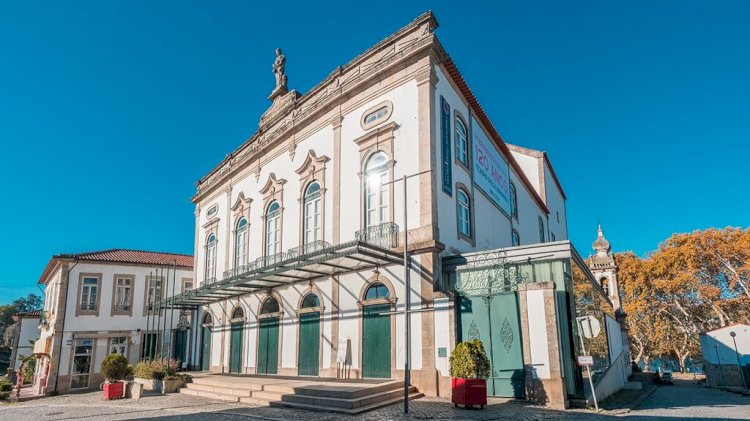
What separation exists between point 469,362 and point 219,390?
842cm

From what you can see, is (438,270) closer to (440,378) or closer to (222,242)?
(440,378)

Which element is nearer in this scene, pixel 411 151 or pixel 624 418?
pixel 624 418

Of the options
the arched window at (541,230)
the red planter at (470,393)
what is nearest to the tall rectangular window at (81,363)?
the red planter at (470,393)

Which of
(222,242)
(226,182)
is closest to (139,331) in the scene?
(222,242)

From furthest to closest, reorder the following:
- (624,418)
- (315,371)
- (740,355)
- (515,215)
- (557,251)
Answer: (515,215)
(740,355)
(315,371)
(557,251)
(624,418)

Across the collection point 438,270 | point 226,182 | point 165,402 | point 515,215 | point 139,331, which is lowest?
point 165,402

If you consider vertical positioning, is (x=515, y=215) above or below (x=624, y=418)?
above

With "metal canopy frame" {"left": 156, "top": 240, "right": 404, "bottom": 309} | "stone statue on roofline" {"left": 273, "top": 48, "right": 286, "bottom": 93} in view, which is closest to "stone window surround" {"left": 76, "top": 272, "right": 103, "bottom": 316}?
"metal canopy frame" {"left": 156, "top": 240, "right": 404, "bottom": 309}

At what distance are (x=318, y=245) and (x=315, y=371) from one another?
447 centimetres

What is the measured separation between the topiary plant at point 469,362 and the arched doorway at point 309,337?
664 cm

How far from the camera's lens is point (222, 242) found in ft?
83.0

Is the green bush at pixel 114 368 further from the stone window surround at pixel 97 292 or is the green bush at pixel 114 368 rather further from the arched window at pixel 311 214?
the stone window surround at pixel 97 292

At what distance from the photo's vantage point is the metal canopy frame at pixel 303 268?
1370cm

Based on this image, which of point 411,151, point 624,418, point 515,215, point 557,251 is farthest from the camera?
point 515,215
